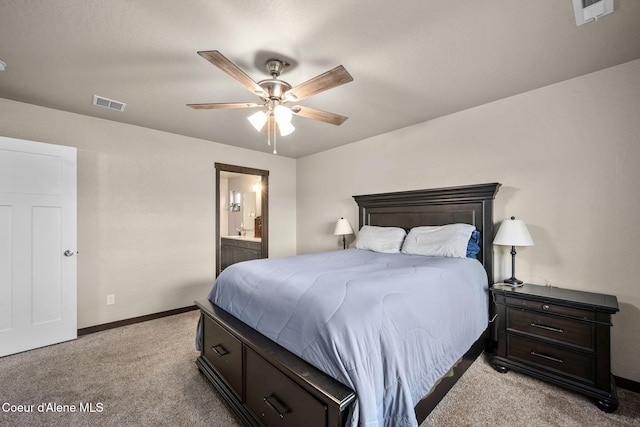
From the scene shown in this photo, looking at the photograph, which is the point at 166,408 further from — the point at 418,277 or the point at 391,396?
the point at 418,277

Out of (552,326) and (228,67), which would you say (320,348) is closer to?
(228,67)

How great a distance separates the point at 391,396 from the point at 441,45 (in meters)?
2.21

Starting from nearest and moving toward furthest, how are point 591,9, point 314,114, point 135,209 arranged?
point 591,9, point 314,114, point 135,209

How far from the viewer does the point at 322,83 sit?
1827 mm

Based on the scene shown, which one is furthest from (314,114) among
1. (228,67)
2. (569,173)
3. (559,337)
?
(559,337)

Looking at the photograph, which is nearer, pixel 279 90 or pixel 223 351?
pixel 223 351

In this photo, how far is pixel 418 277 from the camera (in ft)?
6.00

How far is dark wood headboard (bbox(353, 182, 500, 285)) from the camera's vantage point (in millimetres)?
2754

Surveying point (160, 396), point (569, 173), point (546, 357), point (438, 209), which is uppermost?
point (569, 173)

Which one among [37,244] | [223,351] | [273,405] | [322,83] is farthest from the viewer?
[37,244]

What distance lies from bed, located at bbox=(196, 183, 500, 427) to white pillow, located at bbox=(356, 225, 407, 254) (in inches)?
24.1

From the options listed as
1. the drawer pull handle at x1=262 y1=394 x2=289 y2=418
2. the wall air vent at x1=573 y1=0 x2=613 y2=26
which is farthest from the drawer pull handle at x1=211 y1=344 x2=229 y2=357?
the wall air vent at x1=573 y1=0 x2=613 y2=26

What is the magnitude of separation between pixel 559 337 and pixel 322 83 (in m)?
2.60

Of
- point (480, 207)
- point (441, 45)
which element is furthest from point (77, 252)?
point (480, 207)
